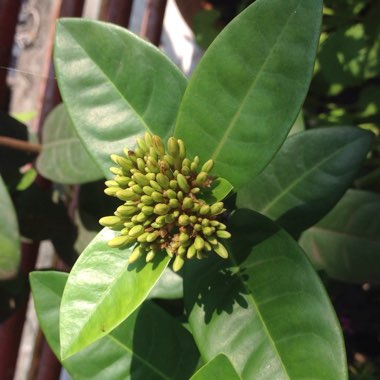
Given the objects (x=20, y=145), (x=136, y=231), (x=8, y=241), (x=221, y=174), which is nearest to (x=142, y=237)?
(x=136, y=231)

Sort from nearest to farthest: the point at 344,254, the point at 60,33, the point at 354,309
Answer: the point at 60,33, the point at 344,254, the point at 354,309

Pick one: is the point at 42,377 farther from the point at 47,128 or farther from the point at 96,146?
the point at 96,146

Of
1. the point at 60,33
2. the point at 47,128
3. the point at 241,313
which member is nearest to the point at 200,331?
the point at 241,313

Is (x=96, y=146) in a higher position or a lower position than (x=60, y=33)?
lower

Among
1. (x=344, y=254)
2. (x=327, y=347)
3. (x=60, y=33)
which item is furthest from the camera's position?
(x=344, y=254)

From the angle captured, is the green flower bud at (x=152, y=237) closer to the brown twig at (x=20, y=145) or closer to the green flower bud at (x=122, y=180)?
the green flower bud at (x=122, y=180)

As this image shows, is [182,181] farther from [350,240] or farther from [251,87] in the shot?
[350,240]

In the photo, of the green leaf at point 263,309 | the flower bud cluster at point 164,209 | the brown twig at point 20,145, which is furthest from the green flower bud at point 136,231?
the brown twig at point 20,145
